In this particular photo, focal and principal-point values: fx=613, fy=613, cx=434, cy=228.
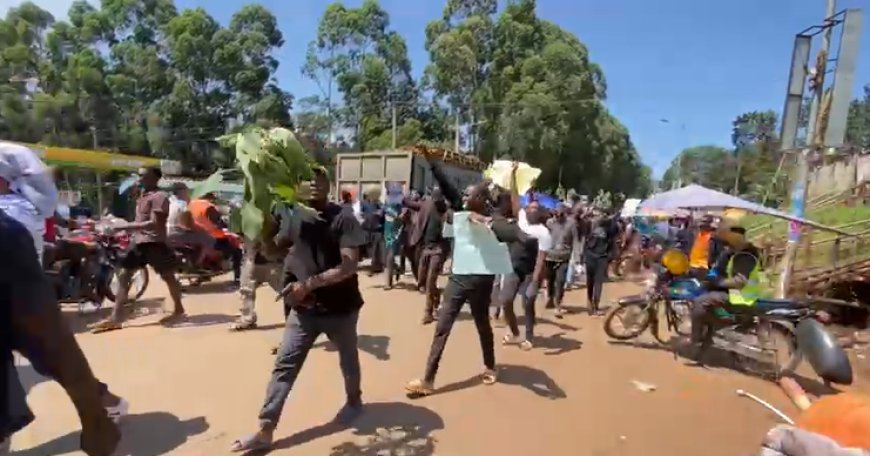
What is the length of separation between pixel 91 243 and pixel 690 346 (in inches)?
278

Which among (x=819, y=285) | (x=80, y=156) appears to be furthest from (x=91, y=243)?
(x=80, y=156)

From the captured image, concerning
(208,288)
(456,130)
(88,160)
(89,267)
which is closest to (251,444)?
(89,267)

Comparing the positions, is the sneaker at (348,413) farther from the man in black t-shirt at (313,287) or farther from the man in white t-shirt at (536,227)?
the man in white t-shirt at (536,227)

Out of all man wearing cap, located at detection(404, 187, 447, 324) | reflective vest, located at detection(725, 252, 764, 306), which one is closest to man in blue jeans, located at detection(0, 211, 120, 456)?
man wearing cap, located at detection(404, 187, 447, 324)

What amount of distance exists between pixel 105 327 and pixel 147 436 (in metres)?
3.07

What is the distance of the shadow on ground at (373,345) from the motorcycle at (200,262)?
3.10 m

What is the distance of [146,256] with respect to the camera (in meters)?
6.49

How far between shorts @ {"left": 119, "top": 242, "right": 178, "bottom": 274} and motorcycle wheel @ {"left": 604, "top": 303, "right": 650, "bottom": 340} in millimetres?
5168

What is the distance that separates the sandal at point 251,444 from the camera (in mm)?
3811

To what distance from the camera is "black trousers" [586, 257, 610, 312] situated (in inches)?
352

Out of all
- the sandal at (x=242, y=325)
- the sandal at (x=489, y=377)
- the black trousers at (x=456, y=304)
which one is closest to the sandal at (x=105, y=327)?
the sandal at (x=242, y=325)

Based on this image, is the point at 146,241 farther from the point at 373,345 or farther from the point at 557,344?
the point at 557,344

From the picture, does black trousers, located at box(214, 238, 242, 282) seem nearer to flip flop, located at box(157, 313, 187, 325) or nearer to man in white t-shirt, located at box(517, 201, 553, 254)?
flip flop, located at box(157, 313, 187, 325)

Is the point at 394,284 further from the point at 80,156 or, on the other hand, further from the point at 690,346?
the point at 80,156
